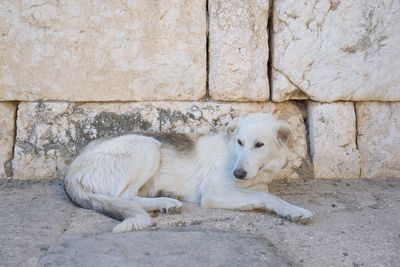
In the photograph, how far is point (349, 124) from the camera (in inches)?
232

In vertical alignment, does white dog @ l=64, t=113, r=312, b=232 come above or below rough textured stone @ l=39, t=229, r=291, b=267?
above

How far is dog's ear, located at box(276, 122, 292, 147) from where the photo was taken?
5.32m

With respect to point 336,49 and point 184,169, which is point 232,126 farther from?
point 336,49

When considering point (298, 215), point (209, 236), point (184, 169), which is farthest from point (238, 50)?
point (209, 236)

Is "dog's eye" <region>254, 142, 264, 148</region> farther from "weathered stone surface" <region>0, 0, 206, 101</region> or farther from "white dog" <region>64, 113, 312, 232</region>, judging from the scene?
"weathered stone surface" <region>0, 0, 206, 101</region>

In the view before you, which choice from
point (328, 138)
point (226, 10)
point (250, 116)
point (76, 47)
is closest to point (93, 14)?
point (76, 47)

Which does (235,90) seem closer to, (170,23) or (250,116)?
(250,116)

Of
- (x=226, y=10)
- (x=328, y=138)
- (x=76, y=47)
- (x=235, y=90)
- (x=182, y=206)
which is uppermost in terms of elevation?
(x=226, y=10)

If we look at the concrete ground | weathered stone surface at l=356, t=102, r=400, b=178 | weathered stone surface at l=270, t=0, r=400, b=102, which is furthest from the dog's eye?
weathered stone surface at l=356, t=102, r=400, b=178

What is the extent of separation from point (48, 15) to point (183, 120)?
1698 mm

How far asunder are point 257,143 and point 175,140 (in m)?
0.83

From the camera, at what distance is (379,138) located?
597 centimetres

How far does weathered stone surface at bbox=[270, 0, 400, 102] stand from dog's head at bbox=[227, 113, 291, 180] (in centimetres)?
60

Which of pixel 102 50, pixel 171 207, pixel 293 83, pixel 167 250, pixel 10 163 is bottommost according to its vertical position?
pixel 167 250
